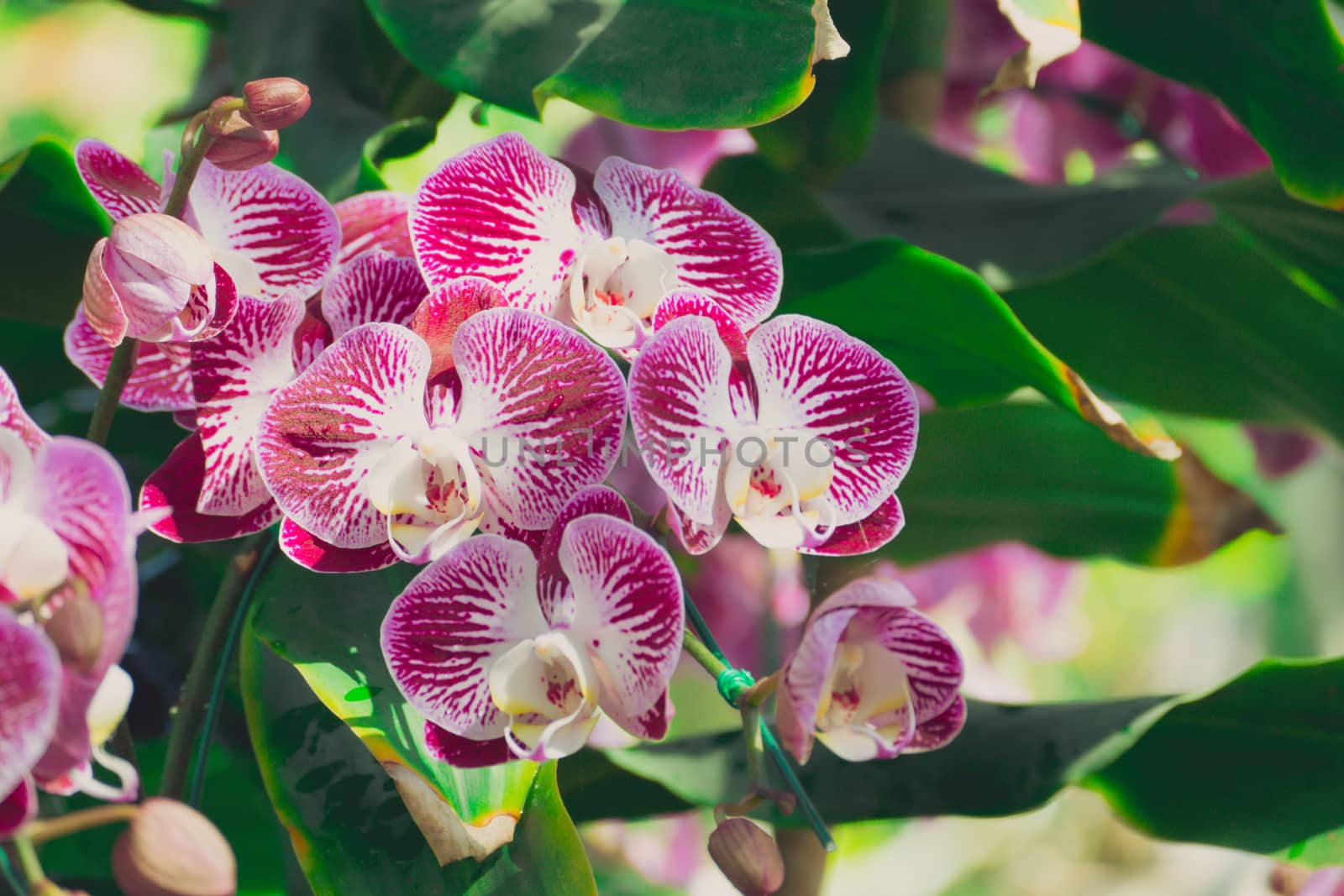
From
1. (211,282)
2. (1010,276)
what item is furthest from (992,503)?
(211,282)

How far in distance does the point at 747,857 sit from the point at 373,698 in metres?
0.12

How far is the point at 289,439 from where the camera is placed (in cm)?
27

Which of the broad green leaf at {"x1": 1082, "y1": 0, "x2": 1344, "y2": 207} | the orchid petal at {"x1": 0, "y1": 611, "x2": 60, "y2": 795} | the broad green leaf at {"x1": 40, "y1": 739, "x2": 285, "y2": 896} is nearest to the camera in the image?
the orchid petal at {"x1": 0, "y1": 611, "x2": 60, "y2": 795}

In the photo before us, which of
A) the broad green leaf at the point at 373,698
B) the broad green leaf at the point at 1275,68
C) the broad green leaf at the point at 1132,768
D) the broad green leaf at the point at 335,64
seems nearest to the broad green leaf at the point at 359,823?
→ the broad green leaf at the point at 373,698

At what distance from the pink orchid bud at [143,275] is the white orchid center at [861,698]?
18cm

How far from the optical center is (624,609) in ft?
0.86

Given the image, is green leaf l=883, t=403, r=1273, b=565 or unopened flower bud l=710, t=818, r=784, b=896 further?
green leaf l=883, t=403, r=1273, b=565

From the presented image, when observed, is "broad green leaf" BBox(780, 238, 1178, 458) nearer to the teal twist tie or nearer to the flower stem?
the teal twist tie

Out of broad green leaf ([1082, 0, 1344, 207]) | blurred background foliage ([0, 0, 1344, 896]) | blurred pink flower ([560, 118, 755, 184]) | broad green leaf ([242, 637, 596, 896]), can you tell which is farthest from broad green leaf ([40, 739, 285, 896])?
broad green leaf ([1082, 0, 1344, 207])

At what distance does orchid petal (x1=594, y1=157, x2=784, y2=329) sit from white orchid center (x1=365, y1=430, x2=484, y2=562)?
9 cm

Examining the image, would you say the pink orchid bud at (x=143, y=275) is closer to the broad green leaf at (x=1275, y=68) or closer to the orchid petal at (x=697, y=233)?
the orchid petal at (x=697, y=233)

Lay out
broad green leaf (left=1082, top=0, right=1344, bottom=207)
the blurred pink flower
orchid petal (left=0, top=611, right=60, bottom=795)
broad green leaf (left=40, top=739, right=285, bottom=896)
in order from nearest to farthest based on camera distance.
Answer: orchid petal (left=0, top=611, right=60, bottom=795)
broad green leaf (left=1082, top=0, right=1344, bottom=207)
broad green leaf (left=40, top=739, right=285, bottom=896)
the blurred pink flower

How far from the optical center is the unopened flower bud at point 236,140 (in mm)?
260

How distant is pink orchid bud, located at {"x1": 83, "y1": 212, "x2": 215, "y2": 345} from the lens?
0.25m
